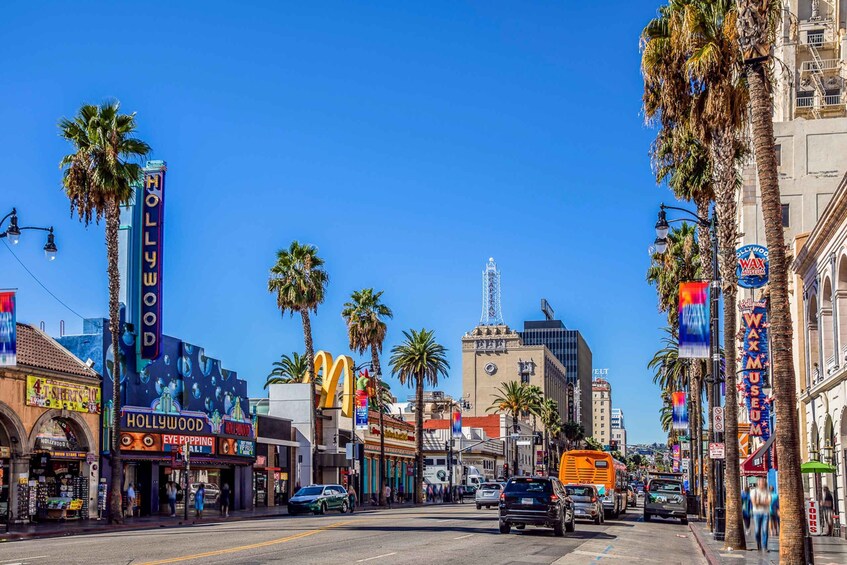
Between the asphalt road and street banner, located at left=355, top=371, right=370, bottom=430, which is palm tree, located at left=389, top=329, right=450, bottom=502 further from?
the asphalt road

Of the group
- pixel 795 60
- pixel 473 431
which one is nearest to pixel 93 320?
pixel 795 60

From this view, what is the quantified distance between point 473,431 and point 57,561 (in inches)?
4334

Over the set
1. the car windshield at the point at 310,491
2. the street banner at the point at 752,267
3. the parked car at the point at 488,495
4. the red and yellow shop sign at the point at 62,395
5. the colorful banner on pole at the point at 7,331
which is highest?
the street banner at the point at 752,267

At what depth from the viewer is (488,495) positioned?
5556 centimetres

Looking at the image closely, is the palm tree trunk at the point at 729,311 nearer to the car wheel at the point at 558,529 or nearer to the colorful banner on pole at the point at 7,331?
the car wheel at the point at 558,529

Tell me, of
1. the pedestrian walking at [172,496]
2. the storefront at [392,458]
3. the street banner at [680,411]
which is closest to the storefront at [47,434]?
the pedestrian walking at [172,496]

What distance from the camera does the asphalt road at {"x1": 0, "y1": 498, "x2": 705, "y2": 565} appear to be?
64.4 feet

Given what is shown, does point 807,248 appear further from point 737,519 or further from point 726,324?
point 737,519

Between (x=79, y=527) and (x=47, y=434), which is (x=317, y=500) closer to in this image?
(x=47, y=434)

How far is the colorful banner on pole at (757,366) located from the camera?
40750 mm

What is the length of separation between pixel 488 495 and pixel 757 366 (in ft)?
63.4

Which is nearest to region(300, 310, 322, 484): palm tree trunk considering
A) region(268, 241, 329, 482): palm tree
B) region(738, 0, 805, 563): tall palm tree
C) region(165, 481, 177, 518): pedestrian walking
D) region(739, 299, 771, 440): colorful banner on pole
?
region(268, 241, 329, 482): palm tree

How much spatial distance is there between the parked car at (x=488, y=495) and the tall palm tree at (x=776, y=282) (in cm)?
3872

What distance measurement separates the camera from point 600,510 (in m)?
40.2
